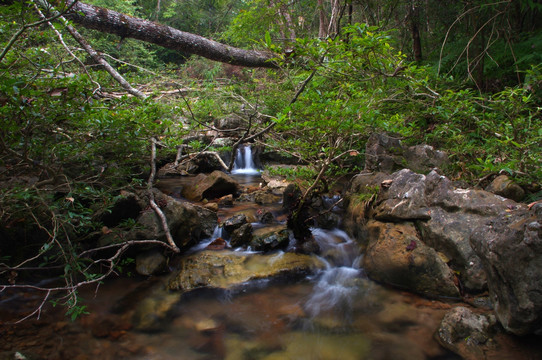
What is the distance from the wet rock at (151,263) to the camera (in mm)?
3967

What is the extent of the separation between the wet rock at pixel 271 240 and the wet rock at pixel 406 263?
4.25 feet

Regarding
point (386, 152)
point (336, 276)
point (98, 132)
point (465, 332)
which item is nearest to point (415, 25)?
point (386, 152)

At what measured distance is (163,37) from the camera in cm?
633

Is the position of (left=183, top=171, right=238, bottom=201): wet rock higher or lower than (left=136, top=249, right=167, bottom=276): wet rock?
higher

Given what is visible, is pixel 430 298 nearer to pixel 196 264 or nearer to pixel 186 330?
pixel 186 330

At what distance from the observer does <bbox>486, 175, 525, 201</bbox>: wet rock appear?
12.4ft

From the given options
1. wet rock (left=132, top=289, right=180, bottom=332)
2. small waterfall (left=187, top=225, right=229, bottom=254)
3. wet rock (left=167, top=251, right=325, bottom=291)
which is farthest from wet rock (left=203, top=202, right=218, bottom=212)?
wet rock (left=132, top=289, right=180, bottom=332)

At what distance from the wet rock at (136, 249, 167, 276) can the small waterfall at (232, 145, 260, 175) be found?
268 inches

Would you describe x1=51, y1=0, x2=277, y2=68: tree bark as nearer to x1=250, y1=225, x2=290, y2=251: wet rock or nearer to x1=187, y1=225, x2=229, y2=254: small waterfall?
x1=250, y1=225, x2=290, y2=251: wet rock

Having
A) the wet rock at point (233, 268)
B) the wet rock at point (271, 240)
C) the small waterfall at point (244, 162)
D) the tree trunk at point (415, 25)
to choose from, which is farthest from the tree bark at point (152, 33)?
the tree trunk at point (415, 25)

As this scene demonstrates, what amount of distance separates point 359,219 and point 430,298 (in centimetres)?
159

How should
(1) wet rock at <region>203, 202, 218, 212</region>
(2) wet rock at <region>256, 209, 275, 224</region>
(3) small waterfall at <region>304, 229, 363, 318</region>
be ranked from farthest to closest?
(1) wet rock at <region>203, 202, 218, 212</region>, (2) wet rock at <region>256, 209, 275, 224</region>, (3) small waterfall at <region>304, 229, 363, 318</region>

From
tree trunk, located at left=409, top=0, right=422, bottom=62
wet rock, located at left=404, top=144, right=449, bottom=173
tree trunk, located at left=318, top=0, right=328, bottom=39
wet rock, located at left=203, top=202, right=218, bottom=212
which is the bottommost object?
wet rock, located at left=203, top=202, right=218, bottom=212

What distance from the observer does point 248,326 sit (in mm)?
3168
